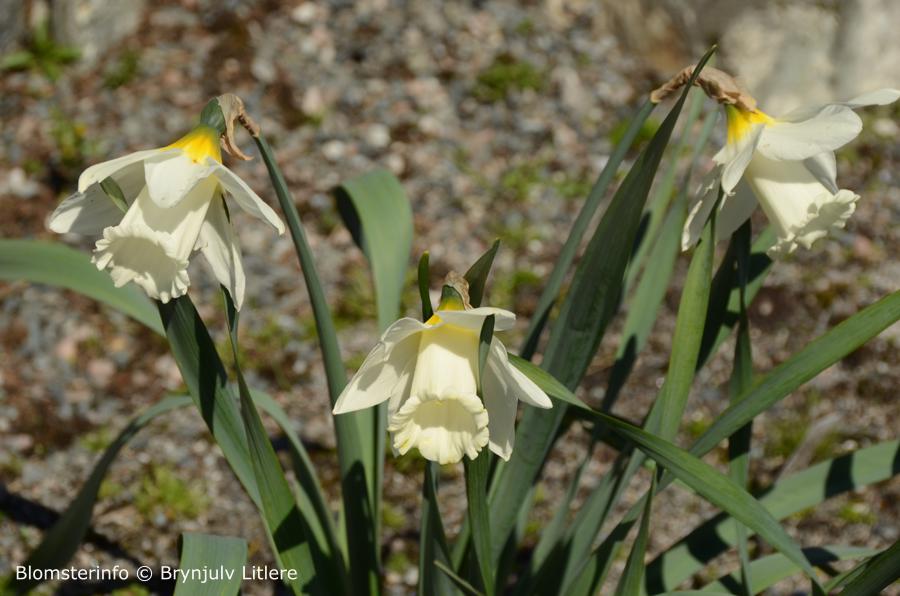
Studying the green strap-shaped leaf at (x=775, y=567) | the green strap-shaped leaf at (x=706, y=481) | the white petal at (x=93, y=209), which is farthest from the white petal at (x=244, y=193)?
the green strap-shaped leaf at (x=775, y=567)

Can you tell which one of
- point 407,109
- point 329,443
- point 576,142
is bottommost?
point 329,443

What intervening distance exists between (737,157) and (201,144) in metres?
0.61

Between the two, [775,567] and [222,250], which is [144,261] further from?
[775,567]

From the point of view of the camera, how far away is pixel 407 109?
3.33 m

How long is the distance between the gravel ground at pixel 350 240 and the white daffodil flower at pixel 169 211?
1.18 meters

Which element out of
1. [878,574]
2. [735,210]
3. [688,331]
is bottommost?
[878,574]

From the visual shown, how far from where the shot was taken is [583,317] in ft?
4.51

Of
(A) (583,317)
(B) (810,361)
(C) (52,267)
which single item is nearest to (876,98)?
(B) (810,361)

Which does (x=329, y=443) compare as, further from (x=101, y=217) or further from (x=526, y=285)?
(x=101, y=217)

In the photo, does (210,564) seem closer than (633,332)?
Yes

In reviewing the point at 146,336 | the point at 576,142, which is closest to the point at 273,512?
the point at 146,336

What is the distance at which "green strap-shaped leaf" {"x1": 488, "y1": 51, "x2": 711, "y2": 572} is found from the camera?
125 centimetres

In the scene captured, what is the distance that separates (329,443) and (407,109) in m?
1.32

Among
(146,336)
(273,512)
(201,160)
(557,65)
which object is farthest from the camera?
(557,65)
